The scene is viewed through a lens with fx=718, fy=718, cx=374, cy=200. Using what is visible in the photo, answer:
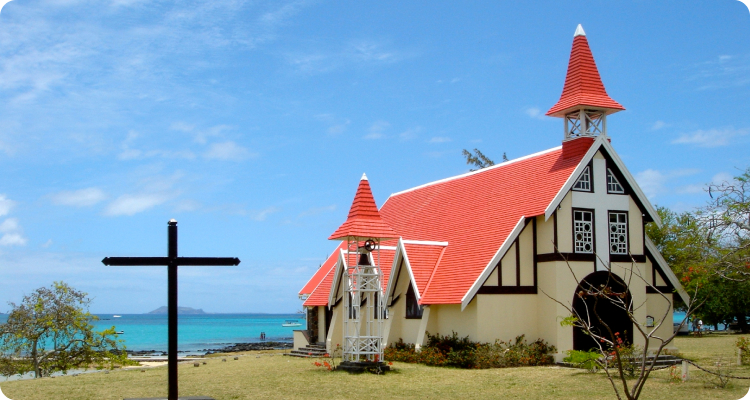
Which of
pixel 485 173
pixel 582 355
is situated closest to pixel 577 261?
pixel 582 355

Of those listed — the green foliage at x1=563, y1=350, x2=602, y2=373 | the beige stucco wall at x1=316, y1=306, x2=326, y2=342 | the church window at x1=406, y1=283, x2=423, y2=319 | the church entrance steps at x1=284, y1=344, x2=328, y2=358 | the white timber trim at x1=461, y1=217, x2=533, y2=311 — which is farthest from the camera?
the beige stucco wall at x1=316, y1=306, x2=326, y2=342

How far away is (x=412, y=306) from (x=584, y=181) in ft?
25.8

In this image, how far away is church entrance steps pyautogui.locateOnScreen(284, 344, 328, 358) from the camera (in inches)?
1164

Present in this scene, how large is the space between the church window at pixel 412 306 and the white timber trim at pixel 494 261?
3.40m

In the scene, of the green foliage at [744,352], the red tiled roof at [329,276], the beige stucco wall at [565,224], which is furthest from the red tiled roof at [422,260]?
the green foliage at [744,352]

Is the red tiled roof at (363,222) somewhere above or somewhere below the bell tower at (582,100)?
below

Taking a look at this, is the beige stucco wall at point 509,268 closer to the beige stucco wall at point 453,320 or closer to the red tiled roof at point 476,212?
the red tiled roof at point 476,212

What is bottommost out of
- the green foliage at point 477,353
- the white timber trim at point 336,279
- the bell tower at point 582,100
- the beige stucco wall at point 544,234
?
the green foliage at point 477,353

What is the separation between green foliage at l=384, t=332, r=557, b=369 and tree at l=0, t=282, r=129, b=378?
406 inches

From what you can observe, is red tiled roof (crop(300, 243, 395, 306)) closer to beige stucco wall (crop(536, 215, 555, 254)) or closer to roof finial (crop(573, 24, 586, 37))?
beige stucco wall (crop(536, 215, 555, 254))

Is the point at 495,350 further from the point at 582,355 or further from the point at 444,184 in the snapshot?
the point at 444,184

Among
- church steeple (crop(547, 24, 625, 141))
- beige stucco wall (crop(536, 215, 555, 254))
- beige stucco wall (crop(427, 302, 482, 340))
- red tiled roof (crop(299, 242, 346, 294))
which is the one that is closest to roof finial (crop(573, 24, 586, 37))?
church steeple (crop(547, 24, 625, 141))

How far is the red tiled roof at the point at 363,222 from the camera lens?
73.4ft

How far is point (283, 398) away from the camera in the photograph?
1559 cm
